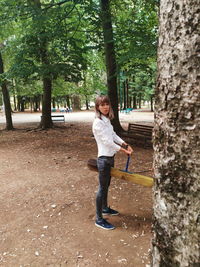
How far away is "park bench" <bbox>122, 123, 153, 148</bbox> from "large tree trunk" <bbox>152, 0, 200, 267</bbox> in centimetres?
717

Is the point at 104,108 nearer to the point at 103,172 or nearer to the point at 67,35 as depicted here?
the point at 103,172

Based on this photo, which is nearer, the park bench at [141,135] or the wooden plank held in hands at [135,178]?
the wooden plank held in hands at [135,178]

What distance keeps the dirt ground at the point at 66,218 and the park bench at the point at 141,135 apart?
6.20ft

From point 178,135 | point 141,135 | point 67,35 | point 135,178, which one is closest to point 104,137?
point 135,178

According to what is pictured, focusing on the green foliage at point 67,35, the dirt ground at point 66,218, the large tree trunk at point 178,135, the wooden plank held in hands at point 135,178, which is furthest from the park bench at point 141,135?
the large tree trunk at point 178,135

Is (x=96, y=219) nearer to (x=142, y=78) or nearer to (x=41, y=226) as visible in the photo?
(x=41, y=226)

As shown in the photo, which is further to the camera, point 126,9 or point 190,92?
point 126,9

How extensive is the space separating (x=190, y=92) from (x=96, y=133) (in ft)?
6.20

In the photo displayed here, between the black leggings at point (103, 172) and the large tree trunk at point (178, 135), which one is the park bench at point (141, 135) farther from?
the large tree trunk at point (178, 135)

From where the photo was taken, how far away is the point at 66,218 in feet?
12.0

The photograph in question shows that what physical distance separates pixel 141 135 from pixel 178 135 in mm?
7917

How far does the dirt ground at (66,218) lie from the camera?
2.78 m

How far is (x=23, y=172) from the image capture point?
6.05 m

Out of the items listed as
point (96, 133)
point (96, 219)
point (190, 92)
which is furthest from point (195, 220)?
point (96, 219)
